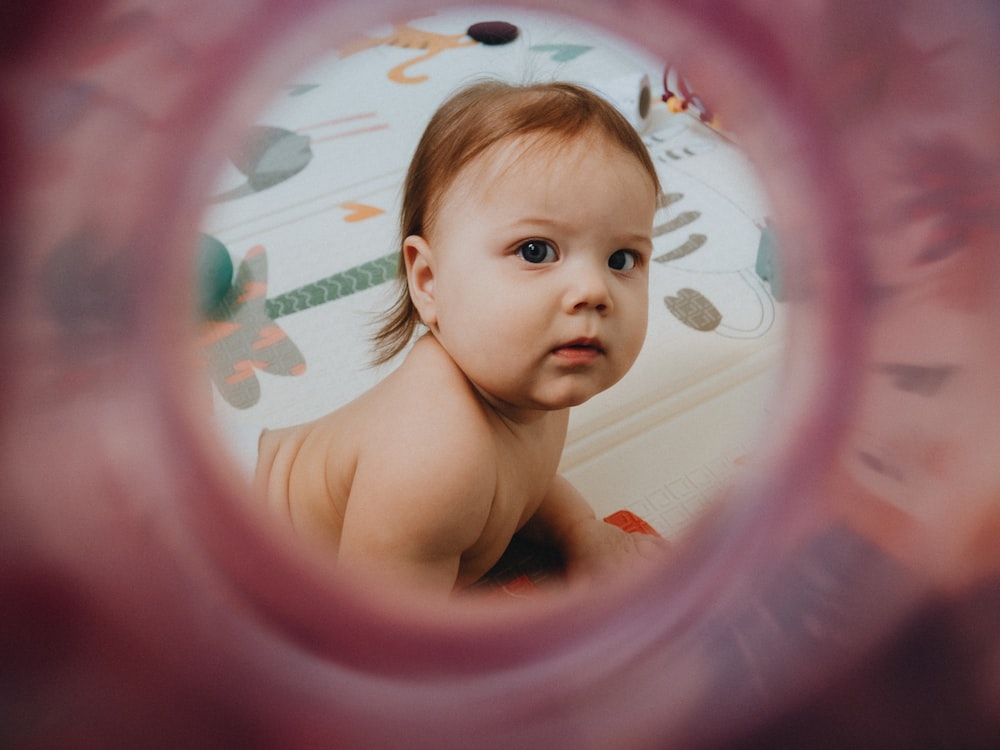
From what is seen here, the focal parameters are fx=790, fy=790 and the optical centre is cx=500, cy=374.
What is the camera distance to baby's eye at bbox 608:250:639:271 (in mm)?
501

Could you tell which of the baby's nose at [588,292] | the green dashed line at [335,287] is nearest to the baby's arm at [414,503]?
the baby's nose at [588,292]

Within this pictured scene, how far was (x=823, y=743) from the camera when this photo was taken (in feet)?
1.00

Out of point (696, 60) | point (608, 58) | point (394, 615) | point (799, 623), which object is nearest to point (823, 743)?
point (799, 623)

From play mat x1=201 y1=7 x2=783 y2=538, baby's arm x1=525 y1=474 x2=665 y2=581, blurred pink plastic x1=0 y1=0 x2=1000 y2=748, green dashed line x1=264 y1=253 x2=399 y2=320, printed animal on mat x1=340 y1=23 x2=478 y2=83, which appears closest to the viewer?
blurred pink plastic x1=0 y1=0 x2=1000 y2=748

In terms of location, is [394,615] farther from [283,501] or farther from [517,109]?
[517,109]

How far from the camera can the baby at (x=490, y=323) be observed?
470 mm

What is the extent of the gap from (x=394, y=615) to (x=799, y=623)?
0.20m

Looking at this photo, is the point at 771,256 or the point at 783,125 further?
the point at 771,256

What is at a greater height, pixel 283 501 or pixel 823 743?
pixel 823 743

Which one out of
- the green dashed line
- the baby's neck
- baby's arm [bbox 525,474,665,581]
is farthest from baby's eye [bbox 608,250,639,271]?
the green dashed line

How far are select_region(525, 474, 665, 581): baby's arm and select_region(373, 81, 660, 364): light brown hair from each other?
0.22 m

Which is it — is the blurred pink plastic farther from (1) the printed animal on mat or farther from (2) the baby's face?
(1) the printed animal on mat

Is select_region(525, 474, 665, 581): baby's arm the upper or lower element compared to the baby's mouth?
lower

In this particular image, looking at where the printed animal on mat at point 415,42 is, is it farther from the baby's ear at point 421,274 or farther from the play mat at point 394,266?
the baby's ear at point 421,274
